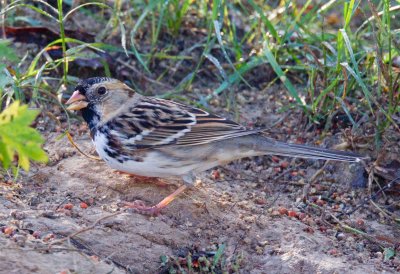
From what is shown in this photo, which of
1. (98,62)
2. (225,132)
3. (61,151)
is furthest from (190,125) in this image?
(98,62)

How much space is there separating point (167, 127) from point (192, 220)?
0.61 m

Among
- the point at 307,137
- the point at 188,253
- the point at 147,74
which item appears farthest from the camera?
the point at 147,74

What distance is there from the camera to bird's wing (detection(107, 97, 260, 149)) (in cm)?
421

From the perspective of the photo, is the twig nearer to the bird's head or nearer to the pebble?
the pebble

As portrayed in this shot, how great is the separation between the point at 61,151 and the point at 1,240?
127 cm

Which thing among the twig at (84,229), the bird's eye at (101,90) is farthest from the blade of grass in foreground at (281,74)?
the twig at (84,229)

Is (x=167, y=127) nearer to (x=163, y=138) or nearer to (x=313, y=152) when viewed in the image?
(x=163, y=138)

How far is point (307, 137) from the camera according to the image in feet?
16.2

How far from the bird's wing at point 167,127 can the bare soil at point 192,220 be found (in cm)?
26

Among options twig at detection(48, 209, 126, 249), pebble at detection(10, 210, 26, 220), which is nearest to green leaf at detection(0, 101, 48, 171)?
twig at detection(48, 209, 126, 249)

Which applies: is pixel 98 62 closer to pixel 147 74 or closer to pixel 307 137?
pixel 147 74

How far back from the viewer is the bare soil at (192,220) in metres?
3.44

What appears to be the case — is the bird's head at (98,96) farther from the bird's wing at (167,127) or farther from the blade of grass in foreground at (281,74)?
the blade of grass in foreground at (281,74)

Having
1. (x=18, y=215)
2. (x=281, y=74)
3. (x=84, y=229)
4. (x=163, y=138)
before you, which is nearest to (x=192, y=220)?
(x=163, y=138)
